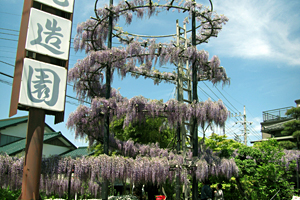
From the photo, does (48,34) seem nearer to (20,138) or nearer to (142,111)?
(142,111)

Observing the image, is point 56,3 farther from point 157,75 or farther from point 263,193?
point 263,193

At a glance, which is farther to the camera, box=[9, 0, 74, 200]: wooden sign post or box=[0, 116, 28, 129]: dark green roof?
box=[0, 116, 28, 129]: dark green roof

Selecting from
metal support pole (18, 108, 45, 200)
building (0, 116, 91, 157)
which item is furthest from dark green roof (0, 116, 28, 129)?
metal support pole (18, 108, 45, 200)

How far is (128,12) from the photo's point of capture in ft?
39.0

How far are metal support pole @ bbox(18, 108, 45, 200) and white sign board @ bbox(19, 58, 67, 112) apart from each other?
0.30 metres

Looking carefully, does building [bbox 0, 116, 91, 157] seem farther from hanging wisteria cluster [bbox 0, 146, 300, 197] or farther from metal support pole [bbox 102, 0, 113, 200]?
hanging wisteria cluster [bbox 0, 146, 300, 197]

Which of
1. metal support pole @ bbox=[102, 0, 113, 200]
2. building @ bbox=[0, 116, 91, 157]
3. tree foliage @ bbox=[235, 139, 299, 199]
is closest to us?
metal support pole @ bbox=[102, 0, 113, 200]

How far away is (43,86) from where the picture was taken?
310 inches

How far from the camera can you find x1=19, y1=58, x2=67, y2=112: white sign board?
25.0 ft

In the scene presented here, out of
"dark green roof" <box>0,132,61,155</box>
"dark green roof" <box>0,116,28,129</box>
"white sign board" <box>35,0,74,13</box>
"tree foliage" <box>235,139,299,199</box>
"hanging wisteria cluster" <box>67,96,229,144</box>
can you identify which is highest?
"white sign board" <box>35,0,74,13</box>

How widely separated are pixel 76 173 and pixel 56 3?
535cm

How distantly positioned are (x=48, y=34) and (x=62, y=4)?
3.98ft

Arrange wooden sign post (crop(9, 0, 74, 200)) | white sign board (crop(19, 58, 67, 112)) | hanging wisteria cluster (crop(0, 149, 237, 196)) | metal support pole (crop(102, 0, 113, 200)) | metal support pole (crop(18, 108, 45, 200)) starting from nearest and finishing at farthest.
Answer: metal support pole (crop(18, 108, 45, 200)) → wooden sign post (crop(9, 0, 74, 200)) → white sign board (crop(19, 58, 67, 112)) → hanging wisteria cluster (crop(0, 149, 237, 196)) → metal support pole (crop(102, 0, 113, 200))

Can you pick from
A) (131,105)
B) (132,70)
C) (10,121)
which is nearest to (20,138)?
(10,121)
